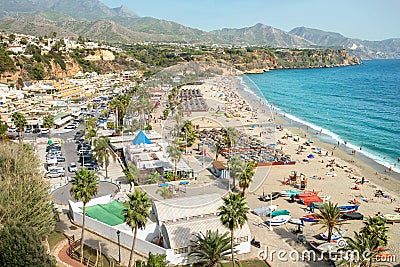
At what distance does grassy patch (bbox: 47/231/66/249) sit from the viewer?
71.4 feet

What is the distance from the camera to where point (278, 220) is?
2612 centimetres

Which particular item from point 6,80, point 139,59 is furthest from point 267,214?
point 139,59

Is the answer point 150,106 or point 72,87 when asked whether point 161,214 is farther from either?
point 72,87

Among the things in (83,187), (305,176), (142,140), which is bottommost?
(305,176)

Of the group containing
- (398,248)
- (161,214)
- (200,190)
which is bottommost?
(398,248)

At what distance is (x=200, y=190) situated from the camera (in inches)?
746

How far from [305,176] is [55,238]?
2580cm

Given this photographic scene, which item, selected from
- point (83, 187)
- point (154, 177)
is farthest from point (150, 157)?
point (83, 187)

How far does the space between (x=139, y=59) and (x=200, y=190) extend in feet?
444

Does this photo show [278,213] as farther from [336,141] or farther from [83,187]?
[336,141]

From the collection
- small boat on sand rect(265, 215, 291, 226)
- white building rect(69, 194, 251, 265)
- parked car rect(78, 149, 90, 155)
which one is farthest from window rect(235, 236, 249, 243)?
parked car rect(78, 149, 90, 155)

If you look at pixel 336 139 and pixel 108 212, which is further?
pixel 336 139

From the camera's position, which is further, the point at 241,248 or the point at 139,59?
the point at 139,59

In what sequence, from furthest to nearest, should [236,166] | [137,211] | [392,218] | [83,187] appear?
[392,218] → [83,187] → [236,166] → [137,211]
